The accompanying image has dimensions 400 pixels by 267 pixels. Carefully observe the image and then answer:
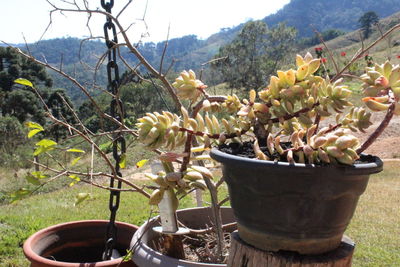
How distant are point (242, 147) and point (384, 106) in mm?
315

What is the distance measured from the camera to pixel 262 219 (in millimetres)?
794

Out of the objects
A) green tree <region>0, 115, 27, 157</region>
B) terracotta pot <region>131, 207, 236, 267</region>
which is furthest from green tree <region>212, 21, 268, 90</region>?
terracotta pot <region>131, 207, 236, 267</region>

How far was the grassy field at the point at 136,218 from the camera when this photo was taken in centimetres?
310

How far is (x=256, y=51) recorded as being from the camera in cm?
2119

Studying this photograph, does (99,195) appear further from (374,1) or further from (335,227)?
(374,1)

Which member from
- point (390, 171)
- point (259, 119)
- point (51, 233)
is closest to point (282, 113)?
point (259, 119)

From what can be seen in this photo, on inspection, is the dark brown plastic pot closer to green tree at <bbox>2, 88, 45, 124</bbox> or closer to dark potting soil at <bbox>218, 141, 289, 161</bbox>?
dark potting soil at <bbox>218, 141, 289, 161</bbox>

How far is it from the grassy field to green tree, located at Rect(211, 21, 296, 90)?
14.3m

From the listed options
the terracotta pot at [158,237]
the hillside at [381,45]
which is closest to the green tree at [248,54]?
the hillside at [381,45]

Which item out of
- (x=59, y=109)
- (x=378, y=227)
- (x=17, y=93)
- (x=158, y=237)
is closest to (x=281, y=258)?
(x=158, y=237)

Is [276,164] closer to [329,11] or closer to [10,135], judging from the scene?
[10,135]

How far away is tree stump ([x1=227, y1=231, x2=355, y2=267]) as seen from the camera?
810mm

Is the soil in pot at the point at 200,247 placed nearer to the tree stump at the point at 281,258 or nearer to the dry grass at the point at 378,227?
the tree stump at the point at 281,258

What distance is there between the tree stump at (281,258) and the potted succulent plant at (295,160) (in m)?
0.02
